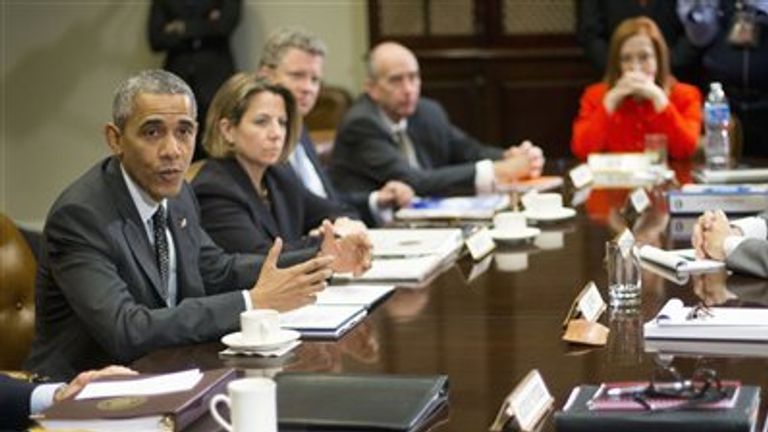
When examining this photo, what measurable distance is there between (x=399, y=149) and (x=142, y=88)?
7.47 ft

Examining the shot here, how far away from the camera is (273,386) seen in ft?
6.11

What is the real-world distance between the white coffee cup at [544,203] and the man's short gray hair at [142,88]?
1.35 meters

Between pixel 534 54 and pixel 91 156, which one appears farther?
pixel 91 156

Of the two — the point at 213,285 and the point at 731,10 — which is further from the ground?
the point at 731,10

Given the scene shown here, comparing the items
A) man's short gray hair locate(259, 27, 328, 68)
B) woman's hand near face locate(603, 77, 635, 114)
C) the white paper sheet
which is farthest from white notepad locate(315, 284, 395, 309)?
woman's hand near face locate(603, 77, 635, 114)

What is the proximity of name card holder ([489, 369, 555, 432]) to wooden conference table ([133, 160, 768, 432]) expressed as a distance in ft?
0.10

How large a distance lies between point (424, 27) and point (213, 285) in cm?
450

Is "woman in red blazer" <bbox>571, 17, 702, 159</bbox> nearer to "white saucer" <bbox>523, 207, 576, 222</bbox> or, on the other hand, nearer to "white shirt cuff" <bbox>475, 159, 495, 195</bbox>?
"white shirt cuff" <bbox>475, 159, 495, 195</bbox>

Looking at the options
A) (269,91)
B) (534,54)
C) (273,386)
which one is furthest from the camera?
(534,54)

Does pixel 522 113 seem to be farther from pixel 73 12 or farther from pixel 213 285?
pixel 213 285

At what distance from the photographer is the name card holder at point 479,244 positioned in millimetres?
3473

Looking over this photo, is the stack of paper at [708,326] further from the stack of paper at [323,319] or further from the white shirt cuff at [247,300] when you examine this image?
the white shirt cuff at [247,300]

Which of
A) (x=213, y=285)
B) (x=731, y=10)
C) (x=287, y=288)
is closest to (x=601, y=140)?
(x=731, y=10)

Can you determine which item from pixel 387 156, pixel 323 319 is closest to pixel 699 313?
pixel 323 319
